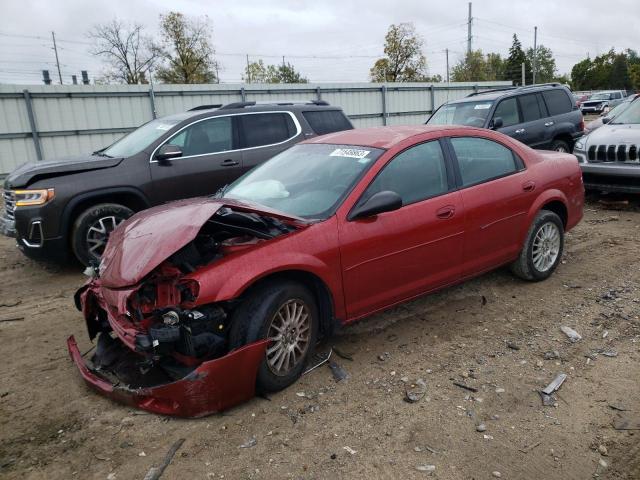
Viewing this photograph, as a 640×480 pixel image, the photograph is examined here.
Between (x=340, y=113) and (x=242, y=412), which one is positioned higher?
(x=340, y=113)

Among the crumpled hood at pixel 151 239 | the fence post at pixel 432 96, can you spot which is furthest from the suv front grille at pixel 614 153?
the fence post at pixel 432 96

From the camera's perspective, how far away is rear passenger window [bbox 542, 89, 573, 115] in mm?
10354

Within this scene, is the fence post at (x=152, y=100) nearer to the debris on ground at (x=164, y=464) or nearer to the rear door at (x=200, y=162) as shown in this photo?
the rear door at (x=200, y=162)

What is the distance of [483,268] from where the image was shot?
4.55m

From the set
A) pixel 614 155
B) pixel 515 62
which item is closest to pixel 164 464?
pixel 614 155

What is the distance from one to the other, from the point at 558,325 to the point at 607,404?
1130mm

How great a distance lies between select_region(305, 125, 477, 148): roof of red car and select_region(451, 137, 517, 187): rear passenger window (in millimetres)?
209

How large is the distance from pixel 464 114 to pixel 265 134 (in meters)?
4.61

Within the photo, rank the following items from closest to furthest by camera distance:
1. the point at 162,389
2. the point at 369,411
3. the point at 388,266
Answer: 1. the point at 162,389
2. the point at 369,411
3. the point at 388,266

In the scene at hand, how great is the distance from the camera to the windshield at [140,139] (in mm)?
6477

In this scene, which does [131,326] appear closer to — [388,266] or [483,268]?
[388,266]

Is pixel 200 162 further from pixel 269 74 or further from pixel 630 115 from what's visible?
pixel 269 74

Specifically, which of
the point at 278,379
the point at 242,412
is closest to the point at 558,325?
the point at 278,379

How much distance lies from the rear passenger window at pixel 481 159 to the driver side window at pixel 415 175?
24 centimetres
